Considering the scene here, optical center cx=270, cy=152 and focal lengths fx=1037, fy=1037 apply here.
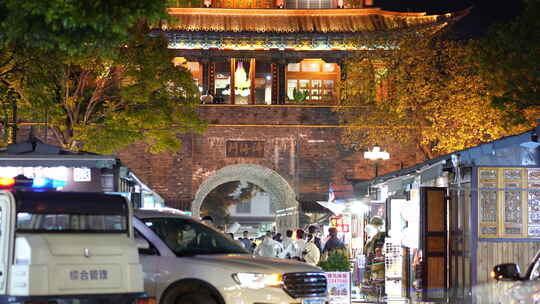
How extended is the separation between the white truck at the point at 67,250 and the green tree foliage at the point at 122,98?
14.9 meters

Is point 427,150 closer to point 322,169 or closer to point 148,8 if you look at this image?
point 322,169

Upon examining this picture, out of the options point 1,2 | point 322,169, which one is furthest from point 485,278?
point 322,169

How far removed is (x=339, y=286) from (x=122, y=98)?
1253cm

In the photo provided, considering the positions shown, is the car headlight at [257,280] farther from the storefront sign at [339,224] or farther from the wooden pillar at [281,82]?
the wooden pillar at [281,82]

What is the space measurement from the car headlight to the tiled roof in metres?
31.8

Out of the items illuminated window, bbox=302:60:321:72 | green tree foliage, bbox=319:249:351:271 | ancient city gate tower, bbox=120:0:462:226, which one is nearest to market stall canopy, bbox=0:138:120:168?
green tree foliage, bbox=319:249:351:271

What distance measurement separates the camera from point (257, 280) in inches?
512

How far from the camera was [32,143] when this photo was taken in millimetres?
18562

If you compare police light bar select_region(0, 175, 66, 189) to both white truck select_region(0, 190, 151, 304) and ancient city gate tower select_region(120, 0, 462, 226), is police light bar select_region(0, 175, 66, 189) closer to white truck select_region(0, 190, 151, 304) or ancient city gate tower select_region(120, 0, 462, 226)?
white truck select_region(0, 190, 151, 304)

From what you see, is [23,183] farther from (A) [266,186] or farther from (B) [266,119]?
(A) [266,186]

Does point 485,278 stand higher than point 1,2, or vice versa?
point 1,2

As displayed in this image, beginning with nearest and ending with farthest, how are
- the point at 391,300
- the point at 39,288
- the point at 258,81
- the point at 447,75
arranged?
the point at 39,288 → the point at 391,300 → the point at 447,75 → the point at 258,81

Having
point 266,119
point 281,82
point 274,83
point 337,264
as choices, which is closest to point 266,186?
point 266,119

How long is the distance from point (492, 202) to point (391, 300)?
4.27 m
